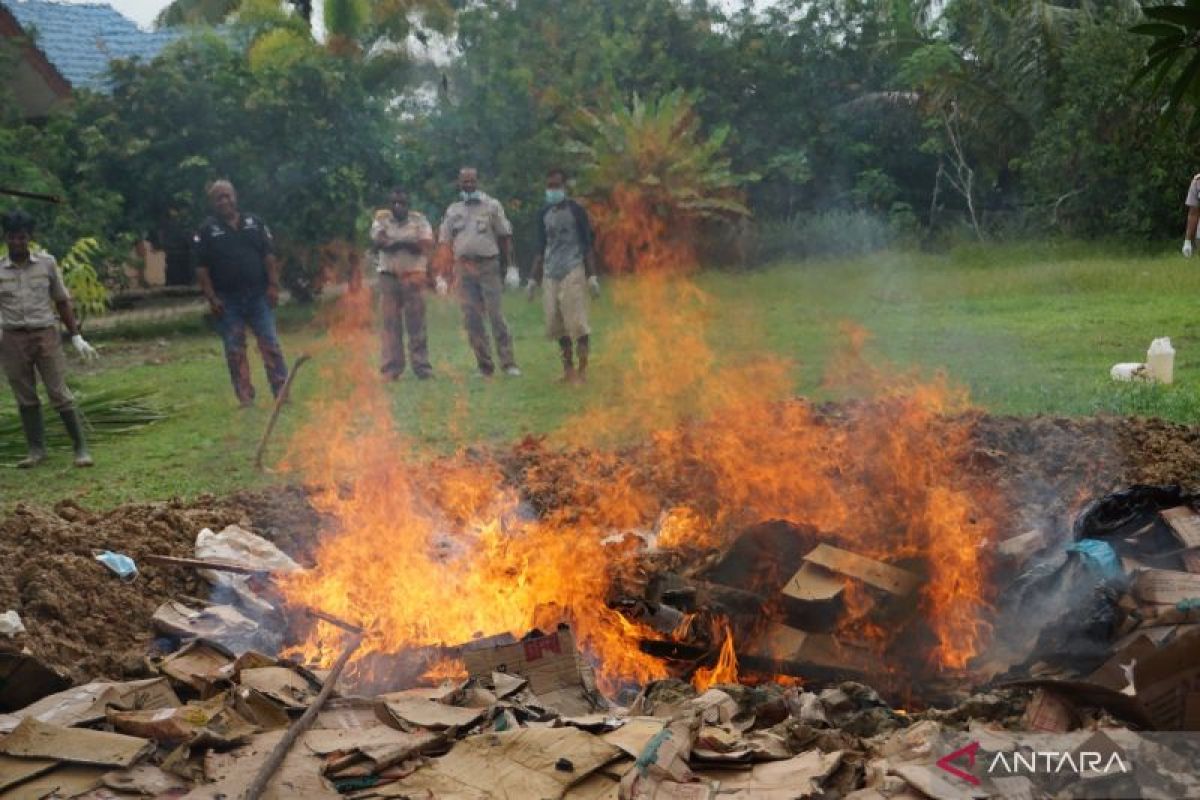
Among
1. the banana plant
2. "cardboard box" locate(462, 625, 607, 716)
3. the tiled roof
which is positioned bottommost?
"cardboard box" locate(462, 625, 607, 716)

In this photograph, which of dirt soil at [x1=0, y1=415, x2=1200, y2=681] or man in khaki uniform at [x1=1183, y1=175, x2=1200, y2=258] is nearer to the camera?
dirt soil at [x1=0, y1=415, x2=1200, y2=681]

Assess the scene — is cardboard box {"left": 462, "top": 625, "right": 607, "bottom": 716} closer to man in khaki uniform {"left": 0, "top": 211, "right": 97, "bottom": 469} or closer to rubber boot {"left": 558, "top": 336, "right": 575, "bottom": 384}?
man in khaki uniform {"left": 0, "top": 211, "right": 97, "bottom": 469}

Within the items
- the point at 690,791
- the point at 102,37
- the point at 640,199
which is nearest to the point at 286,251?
the point at 640,199

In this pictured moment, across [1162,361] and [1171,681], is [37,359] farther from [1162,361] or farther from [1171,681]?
[1162,361]

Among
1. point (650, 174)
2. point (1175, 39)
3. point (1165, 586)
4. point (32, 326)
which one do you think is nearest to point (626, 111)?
point (650, 174)

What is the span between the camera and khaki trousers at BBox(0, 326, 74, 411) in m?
9.87

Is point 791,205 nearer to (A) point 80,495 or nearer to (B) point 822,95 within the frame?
(B) point 822,95

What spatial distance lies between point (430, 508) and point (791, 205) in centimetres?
1816

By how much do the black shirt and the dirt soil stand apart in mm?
4282

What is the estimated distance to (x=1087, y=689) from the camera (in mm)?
4602

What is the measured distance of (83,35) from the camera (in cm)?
2586

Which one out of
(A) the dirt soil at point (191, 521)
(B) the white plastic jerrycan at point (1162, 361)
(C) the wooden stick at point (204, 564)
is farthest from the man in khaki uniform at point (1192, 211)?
(C) the wooden stick at point (204, 564)

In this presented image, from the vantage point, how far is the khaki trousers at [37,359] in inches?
388

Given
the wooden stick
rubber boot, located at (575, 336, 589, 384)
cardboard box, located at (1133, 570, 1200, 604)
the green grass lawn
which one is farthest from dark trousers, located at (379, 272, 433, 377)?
cardboard box, located at (1133, 570, 1200, 604)
